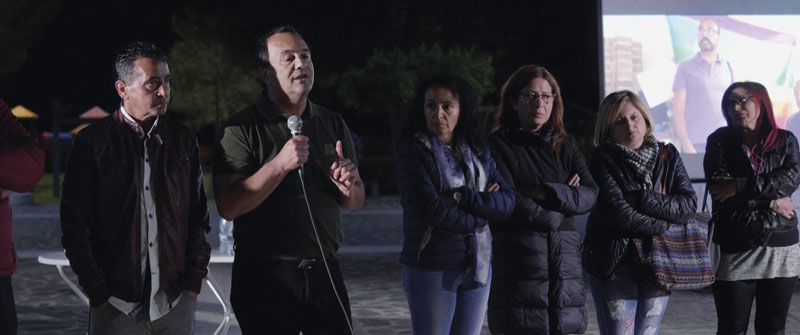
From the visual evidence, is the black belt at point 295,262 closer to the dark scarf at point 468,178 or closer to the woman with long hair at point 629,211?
the dark scarf at point 468,178

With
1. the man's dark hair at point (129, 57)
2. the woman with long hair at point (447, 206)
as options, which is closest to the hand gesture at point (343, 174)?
the man's dark hair at point (129, 57)

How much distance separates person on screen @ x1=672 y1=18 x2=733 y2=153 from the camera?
382 inches

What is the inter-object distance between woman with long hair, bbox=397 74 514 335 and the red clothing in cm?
161

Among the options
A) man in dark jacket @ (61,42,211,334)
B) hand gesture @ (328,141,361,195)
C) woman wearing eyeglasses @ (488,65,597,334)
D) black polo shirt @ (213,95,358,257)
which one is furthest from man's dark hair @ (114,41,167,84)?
woman wearing eyeglasses @ (488,65,597,334)

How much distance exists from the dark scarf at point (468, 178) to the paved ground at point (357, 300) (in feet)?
10.1

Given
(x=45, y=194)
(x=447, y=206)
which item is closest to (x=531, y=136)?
A: (x=447, y=206)

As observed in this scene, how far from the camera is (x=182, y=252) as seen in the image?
3.53m

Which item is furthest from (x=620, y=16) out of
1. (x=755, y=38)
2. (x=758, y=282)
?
(x=758, y=282)

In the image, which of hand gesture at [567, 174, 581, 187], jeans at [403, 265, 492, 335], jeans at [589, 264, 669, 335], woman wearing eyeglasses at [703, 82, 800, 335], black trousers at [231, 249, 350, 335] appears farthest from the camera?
woman wearing eyeglasses at [703, 82, 800, 335]

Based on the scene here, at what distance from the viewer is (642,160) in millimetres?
5109

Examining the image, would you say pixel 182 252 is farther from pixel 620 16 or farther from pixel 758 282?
pixel 620 16

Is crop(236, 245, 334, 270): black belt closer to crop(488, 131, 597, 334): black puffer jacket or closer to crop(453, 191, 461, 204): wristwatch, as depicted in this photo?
crop(453, 191, 461, 204): wristwatch

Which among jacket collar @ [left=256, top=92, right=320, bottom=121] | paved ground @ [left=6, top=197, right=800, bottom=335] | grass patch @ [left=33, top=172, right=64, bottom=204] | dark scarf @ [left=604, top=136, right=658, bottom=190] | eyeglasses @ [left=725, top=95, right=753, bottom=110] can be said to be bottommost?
grass patch @ [left=33, top=172, right=64, bottom=204]

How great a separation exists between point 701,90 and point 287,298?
716cm
